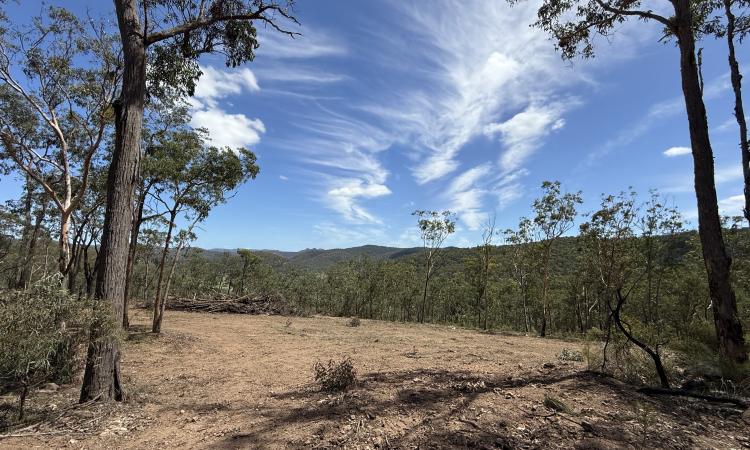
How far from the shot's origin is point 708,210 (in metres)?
5.80

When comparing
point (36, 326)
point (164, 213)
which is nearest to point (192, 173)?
point (164, 213)

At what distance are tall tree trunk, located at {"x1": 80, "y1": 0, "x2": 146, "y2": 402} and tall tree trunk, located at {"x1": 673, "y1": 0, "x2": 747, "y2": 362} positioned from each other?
884cm

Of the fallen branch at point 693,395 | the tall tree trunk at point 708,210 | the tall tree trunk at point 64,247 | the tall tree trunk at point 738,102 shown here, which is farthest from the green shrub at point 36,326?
the tall tree trunk at point 738,102

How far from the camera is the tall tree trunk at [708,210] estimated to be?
5520 millimetres

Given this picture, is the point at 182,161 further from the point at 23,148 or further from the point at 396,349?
the point at 396,349

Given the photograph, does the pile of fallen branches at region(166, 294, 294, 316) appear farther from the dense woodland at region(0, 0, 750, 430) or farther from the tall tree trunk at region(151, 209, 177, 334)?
the tall tree trunk at region(151, 209, 177, 334)

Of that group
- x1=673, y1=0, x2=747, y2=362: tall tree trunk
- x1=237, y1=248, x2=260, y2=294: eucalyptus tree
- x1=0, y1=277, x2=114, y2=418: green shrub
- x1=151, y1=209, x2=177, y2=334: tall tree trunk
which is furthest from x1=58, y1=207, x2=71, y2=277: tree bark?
x1=237, y1=248, x2=260, y2=294: eucalyptus tree

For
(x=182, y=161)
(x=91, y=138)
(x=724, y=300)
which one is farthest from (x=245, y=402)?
(x=91, y=138)

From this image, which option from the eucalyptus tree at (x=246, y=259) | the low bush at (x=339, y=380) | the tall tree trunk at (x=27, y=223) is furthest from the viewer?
the eucalyptus tree at (x=246, y=259)

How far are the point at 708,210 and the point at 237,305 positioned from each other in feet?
81.1

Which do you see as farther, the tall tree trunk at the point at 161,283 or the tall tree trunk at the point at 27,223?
the tall tree trunk at the point at 27,223

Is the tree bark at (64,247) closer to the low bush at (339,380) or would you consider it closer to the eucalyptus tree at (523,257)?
the low bush at (339,380)

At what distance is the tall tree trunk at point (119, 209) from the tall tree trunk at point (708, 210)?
884 centimetres

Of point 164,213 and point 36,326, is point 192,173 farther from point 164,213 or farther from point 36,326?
point 36,326
